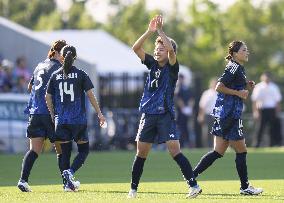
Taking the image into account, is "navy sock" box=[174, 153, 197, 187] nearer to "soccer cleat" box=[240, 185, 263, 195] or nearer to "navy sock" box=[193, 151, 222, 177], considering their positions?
"soccer cleat" box=[240, 185, 263, 195]

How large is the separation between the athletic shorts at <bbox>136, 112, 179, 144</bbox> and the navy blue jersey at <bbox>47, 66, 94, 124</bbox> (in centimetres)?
133

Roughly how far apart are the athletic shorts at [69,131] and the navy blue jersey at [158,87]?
4.53 feet

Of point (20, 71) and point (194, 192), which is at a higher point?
point (20, 71)

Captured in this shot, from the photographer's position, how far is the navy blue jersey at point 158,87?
1314 centimetres

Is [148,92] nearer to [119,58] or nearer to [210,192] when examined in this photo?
[210,192]

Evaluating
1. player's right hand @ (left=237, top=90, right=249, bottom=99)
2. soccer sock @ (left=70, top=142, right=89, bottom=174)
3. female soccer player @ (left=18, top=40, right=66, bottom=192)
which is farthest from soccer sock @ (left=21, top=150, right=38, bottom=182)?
player's right hand @ (left=237, top=90, right=249, bottom=99)

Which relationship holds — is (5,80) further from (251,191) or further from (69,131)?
(251,191)

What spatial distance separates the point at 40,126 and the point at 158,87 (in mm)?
2308

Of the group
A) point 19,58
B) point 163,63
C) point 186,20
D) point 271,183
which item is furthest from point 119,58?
point 186,20

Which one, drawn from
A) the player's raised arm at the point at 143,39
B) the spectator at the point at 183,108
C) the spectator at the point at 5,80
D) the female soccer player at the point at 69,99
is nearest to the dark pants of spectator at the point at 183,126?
the spectator at the point at 183,108

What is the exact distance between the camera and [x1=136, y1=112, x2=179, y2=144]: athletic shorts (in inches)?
518

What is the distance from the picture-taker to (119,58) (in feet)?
114

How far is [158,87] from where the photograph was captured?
13.2 m

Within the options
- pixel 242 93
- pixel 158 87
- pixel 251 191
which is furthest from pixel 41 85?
pixel 251 191
